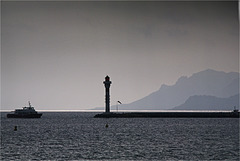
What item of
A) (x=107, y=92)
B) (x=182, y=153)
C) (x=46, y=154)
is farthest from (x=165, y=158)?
(x=107, y=92)

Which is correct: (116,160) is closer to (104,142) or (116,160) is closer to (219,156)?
(219,156)

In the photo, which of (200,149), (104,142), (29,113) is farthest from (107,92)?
(200,149)

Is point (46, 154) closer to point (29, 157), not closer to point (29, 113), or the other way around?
point (29, 157)

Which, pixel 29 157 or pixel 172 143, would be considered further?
pixel 172 143

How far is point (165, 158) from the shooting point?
183 ft

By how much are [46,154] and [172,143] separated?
2107 centimetres

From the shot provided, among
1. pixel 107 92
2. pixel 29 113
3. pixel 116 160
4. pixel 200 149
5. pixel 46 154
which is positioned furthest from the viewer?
pixel 29 113

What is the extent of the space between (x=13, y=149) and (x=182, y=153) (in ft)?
73.6

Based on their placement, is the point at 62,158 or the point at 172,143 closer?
the point at 62,158

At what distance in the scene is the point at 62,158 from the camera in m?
56.2

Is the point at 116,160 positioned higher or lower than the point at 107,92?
lower

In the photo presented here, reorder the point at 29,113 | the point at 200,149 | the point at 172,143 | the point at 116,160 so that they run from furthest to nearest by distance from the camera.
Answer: the point at 29,113
the point at 172,143
the point at 200,149
the point at 116,160

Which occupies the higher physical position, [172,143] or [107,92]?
[107,92]

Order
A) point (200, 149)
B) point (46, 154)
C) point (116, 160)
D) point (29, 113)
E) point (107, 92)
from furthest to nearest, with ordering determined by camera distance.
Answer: point (29, 113) < point (107, 92) < point (200, 149) < point (46, 154) < point (116, 160)
